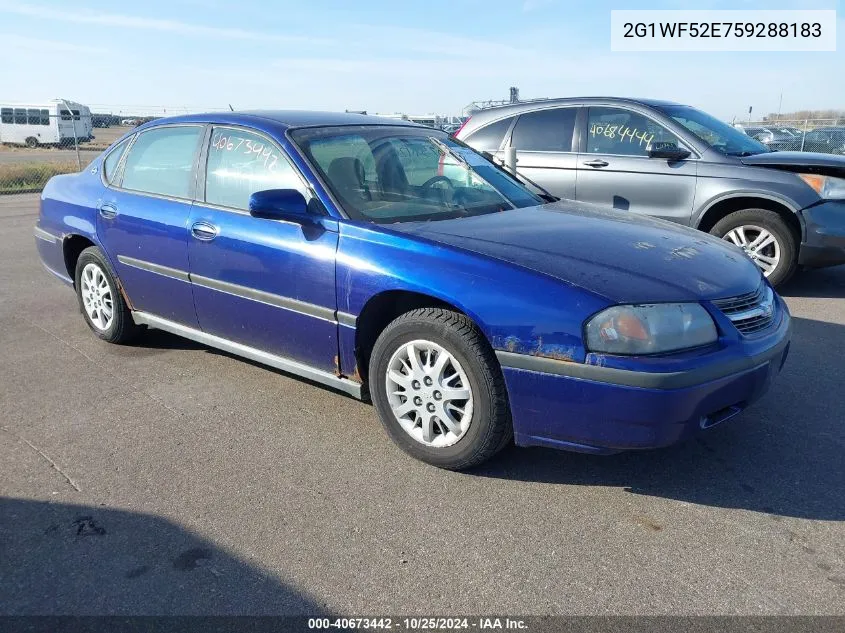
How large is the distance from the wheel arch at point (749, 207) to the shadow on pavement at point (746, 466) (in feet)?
9.04

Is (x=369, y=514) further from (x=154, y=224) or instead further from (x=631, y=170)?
(x=631, y=170)

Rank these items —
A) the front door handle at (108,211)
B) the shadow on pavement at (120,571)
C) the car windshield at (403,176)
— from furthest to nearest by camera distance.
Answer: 1. the front door handle at (108,211)
2. the car windshield at (403,176)
3. the shadow on pavement at (120,571)

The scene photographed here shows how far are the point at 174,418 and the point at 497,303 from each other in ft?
6.41

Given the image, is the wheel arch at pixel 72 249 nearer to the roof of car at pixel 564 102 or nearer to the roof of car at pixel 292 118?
the roof of car at pixel 292 118

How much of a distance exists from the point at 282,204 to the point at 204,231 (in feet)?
2.32

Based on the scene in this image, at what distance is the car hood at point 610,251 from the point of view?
2.98 meters

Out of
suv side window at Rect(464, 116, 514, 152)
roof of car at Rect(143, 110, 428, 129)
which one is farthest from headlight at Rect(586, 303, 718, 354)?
suv side window at Rect(464, 116, 514, 152)

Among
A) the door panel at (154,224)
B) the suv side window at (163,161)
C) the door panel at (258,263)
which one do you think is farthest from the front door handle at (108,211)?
the door panel at (258,263)

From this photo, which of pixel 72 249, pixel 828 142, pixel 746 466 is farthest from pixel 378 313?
pixel 828 142

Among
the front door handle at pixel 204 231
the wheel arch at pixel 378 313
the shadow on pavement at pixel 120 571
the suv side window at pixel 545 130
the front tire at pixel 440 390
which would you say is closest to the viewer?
the shadow on pavement at pixel 120 571

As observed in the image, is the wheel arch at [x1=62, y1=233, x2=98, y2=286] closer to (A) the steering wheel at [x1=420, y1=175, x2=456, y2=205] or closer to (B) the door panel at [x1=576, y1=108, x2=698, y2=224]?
(A) the steering wheel at [x1=420, y1=175, x2=456, y2=205]

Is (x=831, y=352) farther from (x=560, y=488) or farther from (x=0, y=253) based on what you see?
(x=0, y=253)

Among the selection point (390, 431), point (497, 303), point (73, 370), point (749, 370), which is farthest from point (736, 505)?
point (73, 370)

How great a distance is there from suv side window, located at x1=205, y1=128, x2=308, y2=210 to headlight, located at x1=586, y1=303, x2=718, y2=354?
1.72 m
